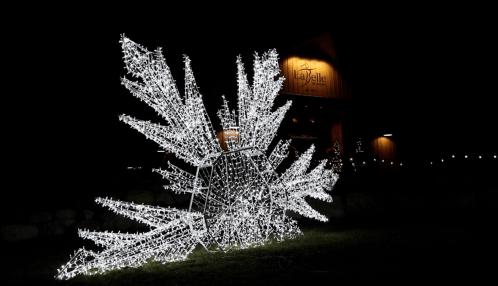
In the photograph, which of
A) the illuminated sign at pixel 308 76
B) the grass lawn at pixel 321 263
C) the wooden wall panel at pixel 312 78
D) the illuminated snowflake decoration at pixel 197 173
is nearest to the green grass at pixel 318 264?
the grass lawn at pixel 321 263

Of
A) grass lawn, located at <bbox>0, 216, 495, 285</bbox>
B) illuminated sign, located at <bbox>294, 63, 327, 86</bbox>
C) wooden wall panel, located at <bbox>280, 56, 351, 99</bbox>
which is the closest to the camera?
grass lawn, located at <bbox>0, 216, 495, 285</bbox>

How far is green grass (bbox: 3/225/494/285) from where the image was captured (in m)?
3.47

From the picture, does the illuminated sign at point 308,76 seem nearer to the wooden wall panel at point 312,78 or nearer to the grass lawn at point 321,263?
the wooden wall panel at point 312,78

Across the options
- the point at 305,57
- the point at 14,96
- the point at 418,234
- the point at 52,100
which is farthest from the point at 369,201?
the point at 14,96

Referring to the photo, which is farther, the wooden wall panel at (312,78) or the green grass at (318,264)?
the wooden wall panel at (312,78)

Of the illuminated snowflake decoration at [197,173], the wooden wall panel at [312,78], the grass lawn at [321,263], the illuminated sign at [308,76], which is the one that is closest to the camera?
the grass lawn at [321,263]

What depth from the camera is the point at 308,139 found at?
12.9 m

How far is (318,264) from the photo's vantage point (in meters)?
3.95

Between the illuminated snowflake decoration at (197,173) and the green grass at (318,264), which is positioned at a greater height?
the illuminated snowflake decoration at (197,173)

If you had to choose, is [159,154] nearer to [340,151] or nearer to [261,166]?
[261,166]

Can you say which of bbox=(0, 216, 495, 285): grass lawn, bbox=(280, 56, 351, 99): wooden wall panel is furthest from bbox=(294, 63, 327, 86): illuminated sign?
bbox=(0, 216, 495, 285): grass lawn

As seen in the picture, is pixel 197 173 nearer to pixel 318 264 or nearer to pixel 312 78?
pixel 318 264

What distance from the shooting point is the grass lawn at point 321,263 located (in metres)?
3.46

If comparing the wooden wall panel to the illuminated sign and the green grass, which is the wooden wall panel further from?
the green grass
